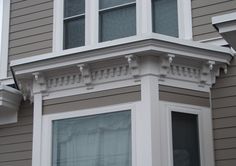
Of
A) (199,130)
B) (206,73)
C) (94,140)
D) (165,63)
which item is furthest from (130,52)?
(199,130)

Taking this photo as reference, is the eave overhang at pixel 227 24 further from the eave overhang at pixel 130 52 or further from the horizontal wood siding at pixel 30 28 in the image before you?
the horizontal wood siding at pixel 30 28

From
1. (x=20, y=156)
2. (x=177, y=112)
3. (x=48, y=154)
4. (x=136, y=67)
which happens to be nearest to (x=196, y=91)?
(x=177, y=112)

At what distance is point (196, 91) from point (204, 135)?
0.64m

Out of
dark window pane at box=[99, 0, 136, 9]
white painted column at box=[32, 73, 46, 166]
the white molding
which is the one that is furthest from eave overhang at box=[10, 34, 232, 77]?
dark window pane at box=[99, 0, 136, 9]

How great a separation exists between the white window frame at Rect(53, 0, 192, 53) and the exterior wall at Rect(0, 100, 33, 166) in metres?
1.25

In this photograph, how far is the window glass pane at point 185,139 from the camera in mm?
6977

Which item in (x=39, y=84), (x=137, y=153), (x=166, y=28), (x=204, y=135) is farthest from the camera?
(x=166, y=28)

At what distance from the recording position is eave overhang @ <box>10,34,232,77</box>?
6730 millimetres

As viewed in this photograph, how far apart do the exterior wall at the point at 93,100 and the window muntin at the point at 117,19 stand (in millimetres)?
1655

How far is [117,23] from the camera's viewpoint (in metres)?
8.74

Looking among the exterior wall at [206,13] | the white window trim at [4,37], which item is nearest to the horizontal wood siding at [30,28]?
the white window trim at [4,37]

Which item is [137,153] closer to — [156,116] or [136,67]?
[156,116]

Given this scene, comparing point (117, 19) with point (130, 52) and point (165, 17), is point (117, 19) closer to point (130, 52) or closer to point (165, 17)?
point (165, 17)

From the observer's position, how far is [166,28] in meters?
8.34
